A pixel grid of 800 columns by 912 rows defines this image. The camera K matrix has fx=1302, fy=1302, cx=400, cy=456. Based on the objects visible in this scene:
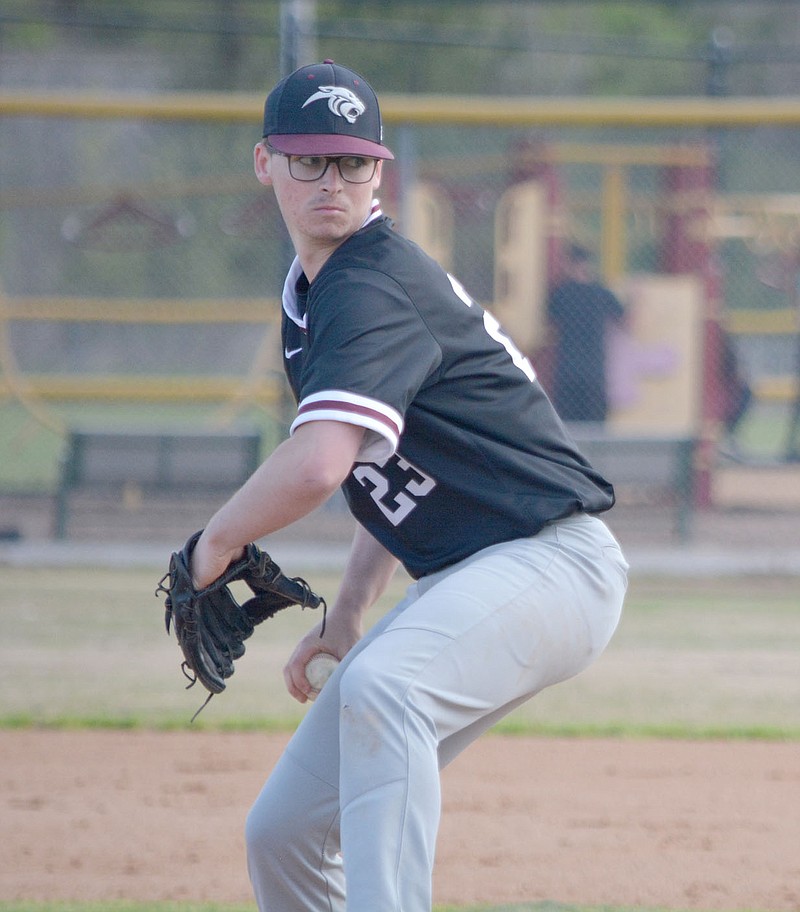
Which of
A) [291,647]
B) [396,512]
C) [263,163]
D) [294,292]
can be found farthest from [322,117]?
[291,647]

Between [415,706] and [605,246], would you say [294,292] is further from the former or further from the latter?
[605,246]

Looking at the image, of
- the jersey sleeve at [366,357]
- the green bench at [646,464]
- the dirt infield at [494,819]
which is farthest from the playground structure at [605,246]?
the jersey sleeve at [366,357]

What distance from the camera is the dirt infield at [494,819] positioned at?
3.46 meters

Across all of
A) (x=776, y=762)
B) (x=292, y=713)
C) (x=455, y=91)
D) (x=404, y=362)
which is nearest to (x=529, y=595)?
(x=404, y=362)

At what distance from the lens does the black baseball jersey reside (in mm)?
2186

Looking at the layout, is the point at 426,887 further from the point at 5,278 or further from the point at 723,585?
the point at 5,278

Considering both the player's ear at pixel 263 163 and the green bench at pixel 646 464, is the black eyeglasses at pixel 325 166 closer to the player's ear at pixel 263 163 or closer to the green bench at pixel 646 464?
the player's ear at pixel 263 163

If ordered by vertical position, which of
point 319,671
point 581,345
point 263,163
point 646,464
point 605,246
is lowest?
point 646,464

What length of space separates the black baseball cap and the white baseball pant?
0.79 metres

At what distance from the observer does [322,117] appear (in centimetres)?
237

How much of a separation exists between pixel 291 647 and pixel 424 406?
4141mm

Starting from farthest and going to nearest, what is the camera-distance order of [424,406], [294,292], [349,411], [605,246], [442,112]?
[605,246], [442,112], [294,292], [424,406], [349,411]

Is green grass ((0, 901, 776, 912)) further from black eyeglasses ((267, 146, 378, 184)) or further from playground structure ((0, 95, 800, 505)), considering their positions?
playground structure ((0, 95, 800, 505))

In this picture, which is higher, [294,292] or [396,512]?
[294,292]
